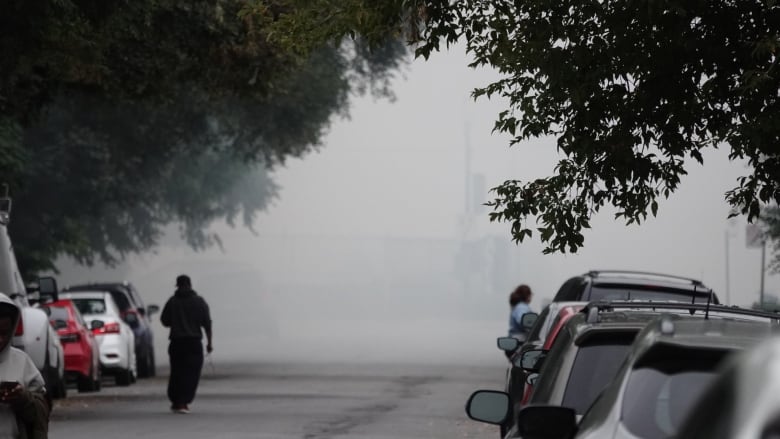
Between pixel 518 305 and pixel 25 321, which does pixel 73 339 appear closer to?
pixel 518 305

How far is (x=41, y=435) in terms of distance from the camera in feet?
30.1

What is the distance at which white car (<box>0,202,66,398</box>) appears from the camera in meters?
19.3

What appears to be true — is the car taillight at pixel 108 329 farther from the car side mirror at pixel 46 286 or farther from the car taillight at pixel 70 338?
the car side mirror at pixel 46 286

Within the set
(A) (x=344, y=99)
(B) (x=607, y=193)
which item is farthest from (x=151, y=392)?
(B) (x=607, y=193)

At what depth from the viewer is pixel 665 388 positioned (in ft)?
17.5

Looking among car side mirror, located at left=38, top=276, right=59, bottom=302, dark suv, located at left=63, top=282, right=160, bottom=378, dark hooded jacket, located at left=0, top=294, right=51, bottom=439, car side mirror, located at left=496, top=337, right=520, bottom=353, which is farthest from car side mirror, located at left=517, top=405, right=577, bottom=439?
dark suv, located at left=63, top=282, right=160, bottom=378

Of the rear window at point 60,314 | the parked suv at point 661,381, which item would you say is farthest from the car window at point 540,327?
the rear window at point 60,314

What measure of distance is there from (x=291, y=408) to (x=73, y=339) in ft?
20.0

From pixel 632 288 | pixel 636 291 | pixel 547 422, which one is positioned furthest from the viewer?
pixel 636 291

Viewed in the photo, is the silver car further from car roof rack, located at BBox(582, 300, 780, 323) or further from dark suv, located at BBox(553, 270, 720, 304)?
dark suv, located at BBox(553, 270, 720, 304)

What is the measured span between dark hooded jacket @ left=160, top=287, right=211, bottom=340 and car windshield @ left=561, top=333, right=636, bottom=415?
16.7 meters

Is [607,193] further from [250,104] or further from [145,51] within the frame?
[250,104]

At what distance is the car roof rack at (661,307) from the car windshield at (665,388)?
7.58 ft

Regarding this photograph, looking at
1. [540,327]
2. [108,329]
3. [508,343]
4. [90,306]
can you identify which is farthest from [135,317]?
[540,327]
